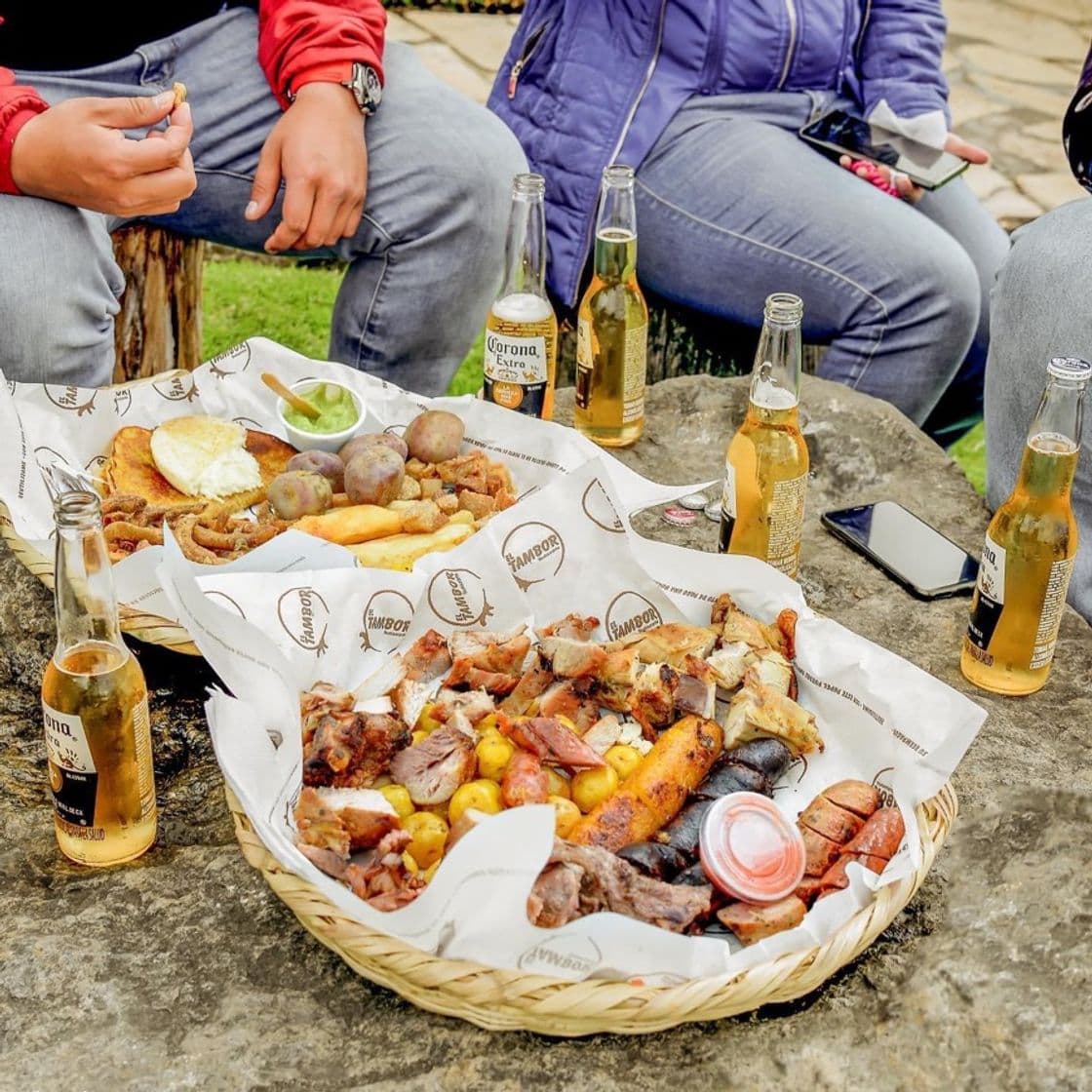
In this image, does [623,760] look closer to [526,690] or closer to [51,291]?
[526,690]

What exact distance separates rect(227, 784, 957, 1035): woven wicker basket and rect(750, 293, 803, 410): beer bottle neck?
912 mm

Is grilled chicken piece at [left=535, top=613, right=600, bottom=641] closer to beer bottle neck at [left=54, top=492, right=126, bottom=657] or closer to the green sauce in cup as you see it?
beer bottle neck at [left=54, top=492, right=126, bottom=657]

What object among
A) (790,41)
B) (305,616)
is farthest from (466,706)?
(790,41)

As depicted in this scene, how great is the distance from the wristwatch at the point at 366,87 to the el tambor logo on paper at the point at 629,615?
161cm

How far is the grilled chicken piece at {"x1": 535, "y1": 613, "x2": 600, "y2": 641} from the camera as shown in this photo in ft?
6.68

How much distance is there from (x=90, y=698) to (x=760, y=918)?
2.86ft

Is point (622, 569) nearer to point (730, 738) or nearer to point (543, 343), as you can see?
point (730, 738)

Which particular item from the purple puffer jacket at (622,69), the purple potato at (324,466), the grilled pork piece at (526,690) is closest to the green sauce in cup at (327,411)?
the purple potato at (324,466)

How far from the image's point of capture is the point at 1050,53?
308 inches

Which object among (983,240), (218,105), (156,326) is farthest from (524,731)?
(983,240)

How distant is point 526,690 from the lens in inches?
77.1

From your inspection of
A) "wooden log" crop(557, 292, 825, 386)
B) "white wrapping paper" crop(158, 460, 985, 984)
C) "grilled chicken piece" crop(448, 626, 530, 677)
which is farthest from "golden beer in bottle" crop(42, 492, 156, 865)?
"wooden log" crop(557, 292, 825, 386)

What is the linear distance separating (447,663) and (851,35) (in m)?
2.50

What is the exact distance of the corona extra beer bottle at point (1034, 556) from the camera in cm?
A: 203
